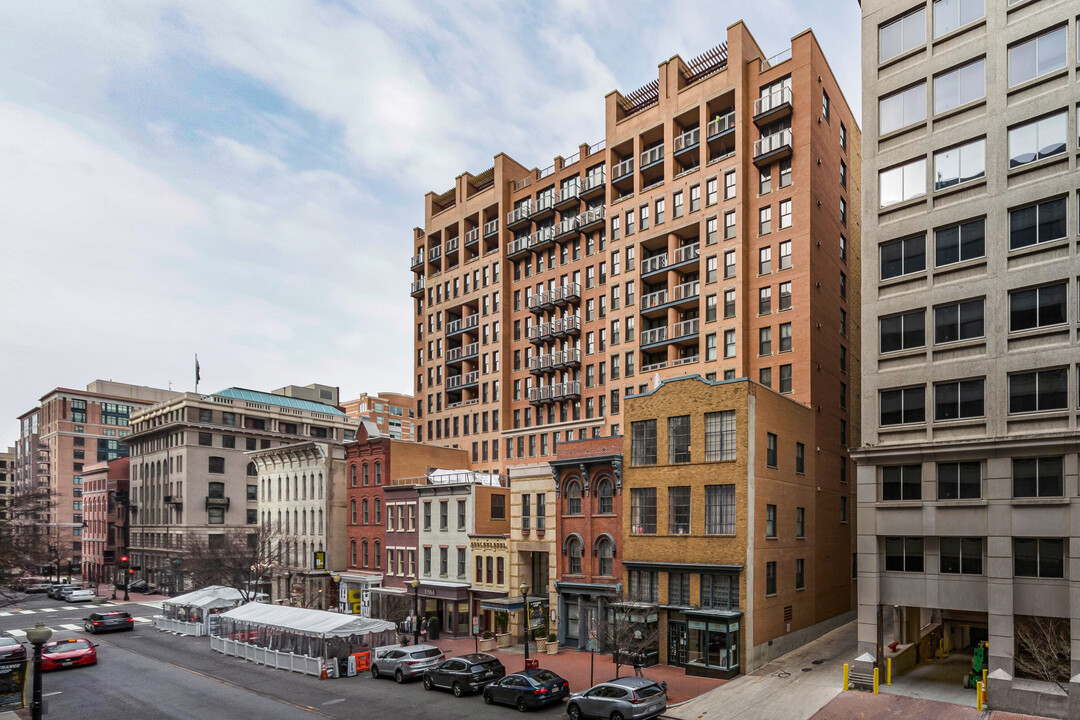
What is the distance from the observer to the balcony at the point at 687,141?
53844mm

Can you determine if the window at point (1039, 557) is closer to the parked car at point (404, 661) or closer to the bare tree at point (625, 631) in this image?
the bare tree at point (625, 631)

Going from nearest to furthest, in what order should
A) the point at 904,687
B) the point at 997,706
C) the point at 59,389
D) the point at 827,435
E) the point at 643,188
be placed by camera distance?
the point at 997,706 < the point at 904,687 < the point at 827,435 < the point at 643,188 < the point at 59,389

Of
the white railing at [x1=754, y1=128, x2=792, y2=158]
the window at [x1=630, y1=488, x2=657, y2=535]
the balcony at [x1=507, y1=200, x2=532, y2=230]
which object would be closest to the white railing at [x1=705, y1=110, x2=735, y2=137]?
the white railing at [x1=754, y1=128, x2=792, y2=158]

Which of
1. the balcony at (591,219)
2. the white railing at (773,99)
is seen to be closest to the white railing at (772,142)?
the white railing at (773,99)

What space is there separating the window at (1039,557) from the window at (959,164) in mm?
15062

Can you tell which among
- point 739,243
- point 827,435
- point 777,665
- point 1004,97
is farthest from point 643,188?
point 777,665

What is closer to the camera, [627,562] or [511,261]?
[627,562]

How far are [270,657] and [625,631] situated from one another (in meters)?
21.3

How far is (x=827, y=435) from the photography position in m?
47.9

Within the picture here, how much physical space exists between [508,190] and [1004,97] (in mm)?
46994

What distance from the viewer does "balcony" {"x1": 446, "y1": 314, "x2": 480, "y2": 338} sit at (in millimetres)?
Answer: 73188

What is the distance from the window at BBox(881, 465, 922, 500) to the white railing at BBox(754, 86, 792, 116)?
2811cm

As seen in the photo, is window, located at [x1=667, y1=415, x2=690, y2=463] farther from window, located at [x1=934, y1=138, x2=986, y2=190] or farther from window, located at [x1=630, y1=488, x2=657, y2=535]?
window, located at [x1=934, y1=138, x2=986, y2=190]

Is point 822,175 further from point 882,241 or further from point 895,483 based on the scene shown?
point 895,483
